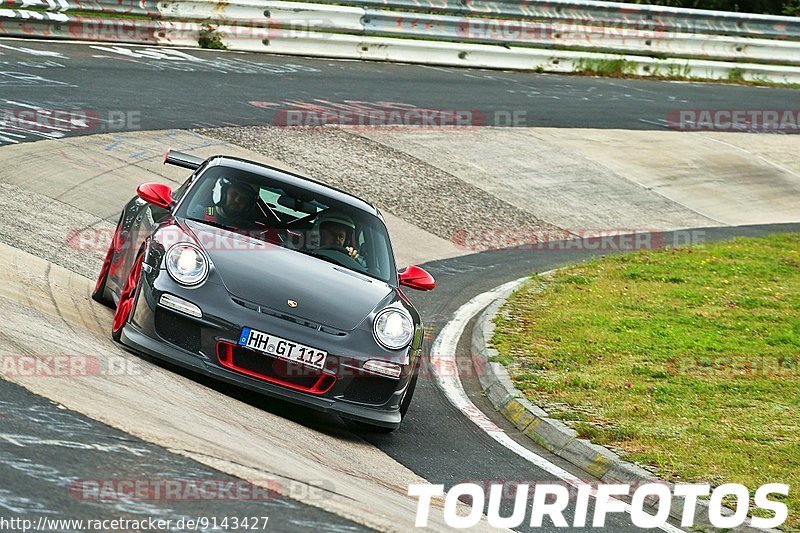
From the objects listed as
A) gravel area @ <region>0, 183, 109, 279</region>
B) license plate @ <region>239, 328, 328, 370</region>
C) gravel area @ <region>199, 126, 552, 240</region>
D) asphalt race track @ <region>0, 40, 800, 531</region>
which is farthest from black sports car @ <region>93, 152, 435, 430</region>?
gravel area @ <region>199, 126, 552, 240</region>

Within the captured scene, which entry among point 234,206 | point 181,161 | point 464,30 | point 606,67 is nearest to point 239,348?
point 234,206

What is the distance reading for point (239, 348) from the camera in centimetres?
690

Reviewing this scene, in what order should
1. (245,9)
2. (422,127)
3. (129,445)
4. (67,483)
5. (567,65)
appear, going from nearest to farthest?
1. (67,483)
2. (129,445)
3. (422,127)
4. (245,9)
5. (567,65)

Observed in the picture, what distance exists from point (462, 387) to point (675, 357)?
1.92m

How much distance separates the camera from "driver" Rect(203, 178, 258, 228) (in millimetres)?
8070

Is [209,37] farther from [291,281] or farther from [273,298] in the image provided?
[273,298]

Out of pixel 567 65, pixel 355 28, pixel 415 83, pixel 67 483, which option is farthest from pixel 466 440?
pixel 567 65

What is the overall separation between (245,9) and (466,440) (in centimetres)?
1486

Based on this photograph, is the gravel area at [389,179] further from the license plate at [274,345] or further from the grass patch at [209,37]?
the license plate at [274,345]

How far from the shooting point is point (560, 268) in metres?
14.0

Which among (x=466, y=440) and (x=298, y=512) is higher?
(x=298, y=512)

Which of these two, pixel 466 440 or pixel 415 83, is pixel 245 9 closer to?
pixel 415 83

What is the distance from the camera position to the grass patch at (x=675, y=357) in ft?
24.8

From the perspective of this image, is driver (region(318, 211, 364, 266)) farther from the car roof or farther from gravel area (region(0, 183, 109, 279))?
gravel area (region(0, 183, 109, 279))
